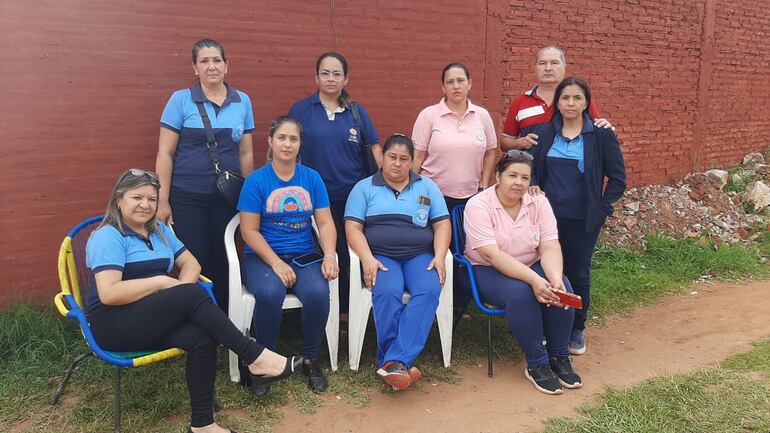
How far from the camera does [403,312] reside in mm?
3354

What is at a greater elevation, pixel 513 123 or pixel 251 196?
pixel 513 123

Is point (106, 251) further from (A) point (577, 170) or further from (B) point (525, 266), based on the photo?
(A) point (577, 170)

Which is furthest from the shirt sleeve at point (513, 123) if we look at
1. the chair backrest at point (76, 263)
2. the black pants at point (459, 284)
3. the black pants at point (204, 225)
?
the chair backrest at point (76, 263)

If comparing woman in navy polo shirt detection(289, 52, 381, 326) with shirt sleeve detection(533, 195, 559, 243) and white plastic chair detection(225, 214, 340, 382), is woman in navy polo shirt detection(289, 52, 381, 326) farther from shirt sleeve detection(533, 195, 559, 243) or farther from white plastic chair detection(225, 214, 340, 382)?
shirt sleeve detection(533, 195, 559, 243)

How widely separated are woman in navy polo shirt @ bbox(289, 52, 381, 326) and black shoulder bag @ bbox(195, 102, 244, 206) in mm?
525

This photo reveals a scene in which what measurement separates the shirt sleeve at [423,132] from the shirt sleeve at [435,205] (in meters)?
0.33

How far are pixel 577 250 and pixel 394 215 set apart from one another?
3.96 feet

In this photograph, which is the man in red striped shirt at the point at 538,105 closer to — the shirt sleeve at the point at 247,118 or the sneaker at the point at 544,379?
the sneaker at the point at 544,379

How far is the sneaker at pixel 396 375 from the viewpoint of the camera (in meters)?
3.09

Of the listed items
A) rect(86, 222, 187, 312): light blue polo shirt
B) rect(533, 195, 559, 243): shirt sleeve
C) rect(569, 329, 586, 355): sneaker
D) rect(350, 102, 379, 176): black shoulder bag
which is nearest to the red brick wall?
rect(350, 102, 379, 176): black shoulder bag

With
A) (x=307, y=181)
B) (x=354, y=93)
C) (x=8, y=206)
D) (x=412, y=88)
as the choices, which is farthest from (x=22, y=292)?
(x=412, y=88)

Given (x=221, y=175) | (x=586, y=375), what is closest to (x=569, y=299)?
(x=586, y=375)

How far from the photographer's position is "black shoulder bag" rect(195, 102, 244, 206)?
3.35 metres

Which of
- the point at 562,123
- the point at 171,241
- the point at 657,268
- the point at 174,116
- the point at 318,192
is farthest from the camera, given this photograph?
the point at 657,268
